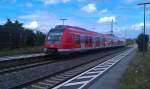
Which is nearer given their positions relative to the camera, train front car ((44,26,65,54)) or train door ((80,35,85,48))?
train front car ((44,26,65,54))

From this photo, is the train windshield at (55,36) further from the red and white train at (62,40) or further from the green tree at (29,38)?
the green tree at (29,38)

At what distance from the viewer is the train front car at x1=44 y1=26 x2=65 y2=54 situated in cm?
3231

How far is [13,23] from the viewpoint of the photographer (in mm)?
78312

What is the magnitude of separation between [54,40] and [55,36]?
483 millimetres

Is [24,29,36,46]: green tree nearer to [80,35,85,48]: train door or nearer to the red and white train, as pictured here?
[80,35,85,48]: train door

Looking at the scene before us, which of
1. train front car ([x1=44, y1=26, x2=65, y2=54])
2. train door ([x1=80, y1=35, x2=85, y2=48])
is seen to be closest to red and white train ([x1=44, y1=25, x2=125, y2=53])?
train front car ([x1=44, y1=26, x2=65, y2=54])

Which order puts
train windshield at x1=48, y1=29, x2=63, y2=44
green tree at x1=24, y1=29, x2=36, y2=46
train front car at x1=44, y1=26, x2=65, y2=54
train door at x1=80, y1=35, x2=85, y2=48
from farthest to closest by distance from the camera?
green tree at x1=24, y1=29, x2=36, y2=46, train door at x1=80, y1=35, x2=85, y2=48, train windshield at x1=48, y1=29, x2=63, y2=44, train front car at x1=44, y1=26, x2=65, y2=54

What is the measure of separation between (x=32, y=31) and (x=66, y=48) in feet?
107

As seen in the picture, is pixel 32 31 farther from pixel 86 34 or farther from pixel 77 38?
pixel 77 38

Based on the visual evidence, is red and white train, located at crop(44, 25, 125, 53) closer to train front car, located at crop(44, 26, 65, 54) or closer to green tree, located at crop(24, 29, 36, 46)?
train front car, located at crop(44, 26, 65, 54)

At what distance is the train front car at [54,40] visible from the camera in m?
32.3

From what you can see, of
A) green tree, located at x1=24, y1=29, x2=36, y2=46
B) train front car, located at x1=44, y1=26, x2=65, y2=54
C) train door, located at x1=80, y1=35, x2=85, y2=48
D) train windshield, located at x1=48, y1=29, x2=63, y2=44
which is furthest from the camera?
green tree, located at x1=24, y1=29, x2=36, y2=46

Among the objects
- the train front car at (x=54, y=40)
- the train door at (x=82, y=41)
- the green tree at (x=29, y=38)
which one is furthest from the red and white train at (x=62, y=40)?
the green tree at (x=29, y=38)

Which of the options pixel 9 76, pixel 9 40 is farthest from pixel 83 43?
pixel 9 76
